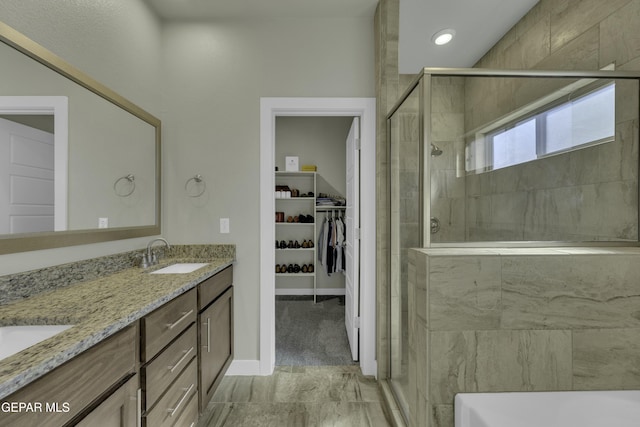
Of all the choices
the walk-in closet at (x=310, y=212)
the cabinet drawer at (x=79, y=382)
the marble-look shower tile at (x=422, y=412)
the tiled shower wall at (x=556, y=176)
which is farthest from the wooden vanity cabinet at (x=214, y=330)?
the walk-in closet at (x=310, y=212)

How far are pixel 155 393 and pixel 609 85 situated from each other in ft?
8.29

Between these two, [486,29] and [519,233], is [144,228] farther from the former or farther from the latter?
[486,29]

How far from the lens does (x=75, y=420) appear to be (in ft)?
2.38

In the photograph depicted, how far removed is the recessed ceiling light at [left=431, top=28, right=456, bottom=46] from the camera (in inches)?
82.7

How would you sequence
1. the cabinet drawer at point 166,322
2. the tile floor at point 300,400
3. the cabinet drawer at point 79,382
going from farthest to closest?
the tile floor at point 300,400, the cabinet drawer at point 166,322, the cabinet drawer at point 79,382

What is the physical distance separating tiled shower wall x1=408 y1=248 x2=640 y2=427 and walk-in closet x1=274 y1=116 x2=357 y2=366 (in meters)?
2.47

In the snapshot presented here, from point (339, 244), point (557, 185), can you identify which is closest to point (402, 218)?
point (557, 185)

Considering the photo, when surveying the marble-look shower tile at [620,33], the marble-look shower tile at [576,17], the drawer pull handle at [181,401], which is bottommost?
the drawer pull handle at [181,401]

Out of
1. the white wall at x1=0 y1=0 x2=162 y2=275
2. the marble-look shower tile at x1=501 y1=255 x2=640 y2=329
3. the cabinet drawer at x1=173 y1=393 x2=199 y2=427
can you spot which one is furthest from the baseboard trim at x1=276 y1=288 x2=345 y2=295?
the marble-look shower tile at x1=501 y1=255 x2=640 y2=329

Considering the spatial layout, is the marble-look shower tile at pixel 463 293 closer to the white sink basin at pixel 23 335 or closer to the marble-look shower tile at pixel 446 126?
the marble-look shower tile at pixel 446 126

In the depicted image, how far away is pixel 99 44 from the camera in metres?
1.60

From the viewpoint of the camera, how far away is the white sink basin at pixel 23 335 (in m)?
0.84

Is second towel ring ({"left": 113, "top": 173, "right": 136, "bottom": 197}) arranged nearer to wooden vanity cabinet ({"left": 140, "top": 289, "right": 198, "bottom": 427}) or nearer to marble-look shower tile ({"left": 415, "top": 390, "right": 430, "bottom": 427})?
wooden vanity cabinet ({"left": 140, "top": 289, "right": 198, "bottom": 427})

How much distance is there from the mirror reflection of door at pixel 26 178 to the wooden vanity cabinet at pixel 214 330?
2.55 ft
